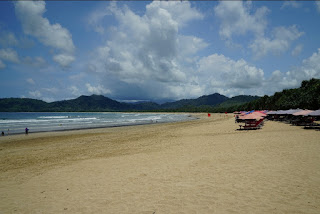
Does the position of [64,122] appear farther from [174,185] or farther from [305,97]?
[305,97]

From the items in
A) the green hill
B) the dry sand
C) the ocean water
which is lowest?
the ocean water

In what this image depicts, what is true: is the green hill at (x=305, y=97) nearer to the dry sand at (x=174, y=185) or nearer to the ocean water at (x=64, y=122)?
the ocean water at (x=64, y=122)

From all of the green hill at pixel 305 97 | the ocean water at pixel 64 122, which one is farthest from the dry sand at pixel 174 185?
the green hill at pixel 305 97

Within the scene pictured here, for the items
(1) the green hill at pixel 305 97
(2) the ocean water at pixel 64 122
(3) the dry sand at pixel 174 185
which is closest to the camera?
(3) the dry sand at pixel 174 185

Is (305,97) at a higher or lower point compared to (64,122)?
higher

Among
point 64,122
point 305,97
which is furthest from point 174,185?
point 64,122

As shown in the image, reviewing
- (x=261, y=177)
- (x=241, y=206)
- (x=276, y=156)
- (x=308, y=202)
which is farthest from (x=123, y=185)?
(x=276, y=156)

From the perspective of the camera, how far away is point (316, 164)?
6969mm

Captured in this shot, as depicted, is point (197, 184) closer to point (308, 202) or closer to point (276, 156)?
point (308, 202)

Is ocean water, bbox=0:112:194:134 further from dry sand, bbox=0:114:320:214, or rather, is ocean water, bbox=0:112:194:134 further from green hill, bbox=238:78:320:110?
green hill, bbox=238:78:320:110

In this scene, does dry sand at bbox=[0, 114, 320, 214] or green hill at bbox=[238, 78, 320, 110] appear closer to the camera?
Result: dry sand at bbox=[0, 114, 320, 214]

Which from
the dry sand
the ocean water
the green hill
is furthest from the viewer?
the green hill

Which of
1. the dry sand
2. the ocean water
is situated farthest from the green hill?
the dry sand

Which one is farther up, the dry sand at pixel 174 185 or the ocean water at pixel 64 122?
the dry sand at pixel 174 185
